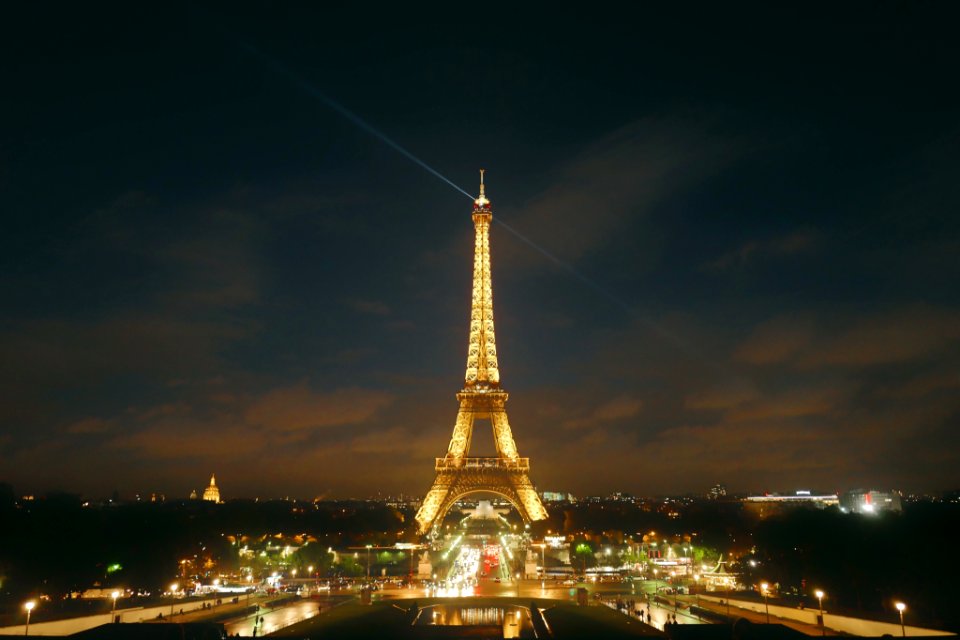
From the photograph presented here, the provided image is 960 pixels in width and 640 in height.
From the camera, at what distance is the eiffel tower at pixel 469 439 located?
3671 inches

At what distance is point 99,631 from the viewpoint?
27.1 meters

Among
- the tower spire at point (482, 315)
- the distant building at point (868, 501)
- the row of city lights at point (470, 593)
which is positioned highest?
the tower spire at point (482, 315)

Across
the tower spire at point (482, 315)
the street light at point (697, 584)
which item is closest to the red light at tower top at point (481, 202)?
the tower spire at point (482, 315)

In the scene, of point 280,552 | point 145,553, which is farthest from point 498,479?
point 145,553

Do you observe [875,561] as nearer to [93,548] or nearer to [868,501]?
[93,548]

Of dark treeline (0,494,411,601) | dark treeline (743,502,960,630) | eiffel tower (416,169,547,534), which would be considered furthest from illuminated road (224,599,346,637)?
eiffel tower (416,169,547,534)

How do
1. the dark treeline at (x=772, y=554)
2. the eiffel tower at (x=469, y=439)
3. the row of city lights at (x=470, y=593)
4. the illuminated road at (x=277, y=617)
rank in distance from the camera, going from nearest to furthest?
the row of city lights at (x=470, y=593) < the illuminated road at (x=277, y=617) < the dark treeline at (x=772, y=554) < the eiffel tower at (x=469, y=439)

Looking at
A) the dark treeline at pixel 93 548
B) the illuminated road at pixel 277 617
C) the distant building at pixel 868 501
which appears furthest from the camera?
the distant building at pixel 868 501

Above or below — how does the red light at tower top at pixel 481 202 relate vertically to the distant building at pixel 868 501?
above

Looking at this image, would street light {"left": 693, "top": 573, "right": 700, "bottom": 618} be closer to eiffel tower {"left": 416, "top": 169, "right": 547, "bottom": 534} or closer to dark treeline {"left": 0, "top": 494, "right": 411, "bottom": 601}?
eiffel tower {"left": 416, "top": 169, "right": 547, "bottom": 534}

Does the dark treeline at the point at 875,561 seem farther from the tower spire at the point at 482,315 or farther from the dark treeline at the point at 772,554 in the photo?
the tower spire at the point at 482,315

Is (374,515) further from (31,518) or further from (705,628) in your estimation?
(705,628)

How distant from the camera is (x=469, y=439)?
95.4 m

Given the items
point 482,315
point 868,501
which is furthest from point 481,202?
point 868,501
